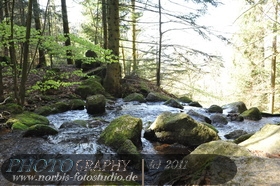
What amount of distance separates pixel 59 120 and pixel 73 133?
1522 millimetres

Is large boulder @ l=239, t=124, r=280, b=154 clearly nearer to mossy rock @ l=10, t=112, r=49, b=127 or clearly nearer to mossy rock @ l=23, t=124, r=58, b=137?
mossy rock @ l=23, t=124, r=58, b=137

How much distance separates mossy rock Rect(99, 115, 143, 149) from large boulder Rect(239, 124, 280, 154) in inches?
83.7

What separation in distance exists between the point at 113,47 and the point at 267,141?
746cm

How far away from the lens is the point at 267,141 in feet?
11.8

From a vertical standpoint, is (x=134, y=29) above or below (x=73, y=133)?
above

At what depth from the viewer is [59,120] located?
6.54 m

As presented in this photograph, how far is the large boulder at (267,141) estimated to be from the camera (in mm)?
3396

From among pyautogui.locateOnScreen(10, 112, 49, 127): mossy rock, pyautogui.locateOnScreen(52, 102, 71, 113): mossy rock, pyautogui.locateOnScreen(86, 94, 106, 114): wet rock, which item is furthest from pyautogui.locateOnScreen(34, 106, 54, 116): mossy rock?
pyautogui.locateOnScreen(86, 94, 106, 114): wet rock

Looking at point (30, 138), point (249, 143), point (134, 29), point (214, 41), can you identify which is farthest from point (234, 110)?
point (134, 29)

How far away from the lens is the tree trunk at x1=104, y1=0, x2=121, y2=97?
31.0 feet

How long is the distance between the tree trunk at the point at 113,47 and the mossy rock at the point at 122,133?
4.70 meters

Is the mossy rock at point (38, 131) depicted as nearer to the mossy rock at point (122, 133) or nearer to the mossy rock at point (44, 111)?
the mossy rock at point (122, 133)

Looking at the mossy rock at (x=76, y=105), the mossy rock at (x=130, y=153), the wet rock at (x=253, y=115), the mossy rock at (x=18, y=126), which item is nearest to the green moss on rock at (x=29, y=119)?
the mossy rock at (x=18, y=126)

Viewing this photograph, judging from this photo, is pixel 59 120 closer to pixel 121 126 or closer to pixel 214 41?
pixel 121 126
